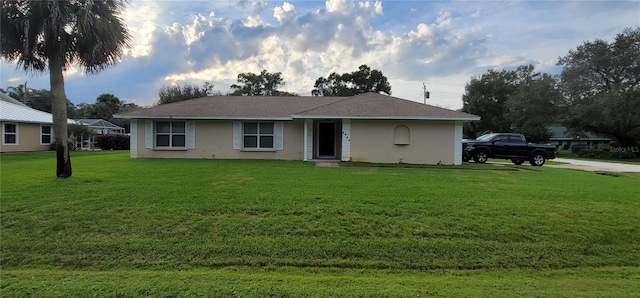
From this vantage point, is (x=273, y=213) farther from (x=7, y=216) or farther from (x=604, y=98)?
(x=604, y=98)

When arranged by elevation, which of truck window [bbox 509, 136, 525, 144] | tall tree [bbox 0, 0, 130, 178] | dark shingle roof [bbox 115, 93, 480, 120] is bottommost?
truck window [bbox 509, 136, 525, 144]

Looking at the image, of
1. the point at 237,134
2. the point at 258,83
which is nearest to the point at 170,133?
the point at 237,134

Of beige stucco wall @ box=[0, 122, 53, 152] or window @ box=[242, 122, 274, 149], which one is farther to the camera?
beige stucco wall @ box=[0, 122, 53, 152]

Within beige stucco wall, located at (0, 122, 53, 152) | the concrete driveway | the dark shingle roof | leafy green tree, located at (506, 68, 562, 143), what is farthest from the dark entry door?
leafy green tree, located at (506, 68, 562, 143)

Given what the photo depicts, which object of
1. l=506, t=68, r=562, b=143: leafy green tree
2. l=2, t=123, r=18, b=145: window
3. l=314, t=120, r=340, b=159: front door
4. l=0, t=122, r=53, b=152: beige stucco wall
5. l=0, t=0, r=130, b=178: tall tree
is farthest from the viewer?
l=506, t=68, r=562, b=143: leafy green tree

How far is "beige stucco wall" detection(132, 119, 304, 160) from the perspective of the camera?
1684 cm

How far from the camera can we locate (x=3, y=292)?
377 cm

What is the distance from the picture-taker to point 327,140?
17812 mm

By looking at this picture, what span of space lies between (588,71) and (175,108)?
121 feet

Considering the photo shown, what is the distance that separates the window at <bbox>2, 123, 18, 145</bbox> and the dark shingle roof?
1136 cm

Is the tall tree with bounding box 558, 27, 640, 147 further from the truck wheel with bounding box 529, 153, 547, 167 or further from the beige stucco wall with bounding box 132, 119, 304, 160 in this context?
the beige stucco wall with bounding box 132, 119, 304, 160

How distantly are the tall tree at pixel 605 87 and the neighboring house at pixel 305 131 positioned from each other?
78.2 feet

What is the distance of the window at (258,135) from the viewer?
55.9 ft

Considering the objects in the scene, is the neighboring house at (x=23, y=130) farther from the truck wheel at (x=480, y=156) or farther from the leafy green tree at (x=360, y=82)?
the leafy green tree at (x=360, y=82)
